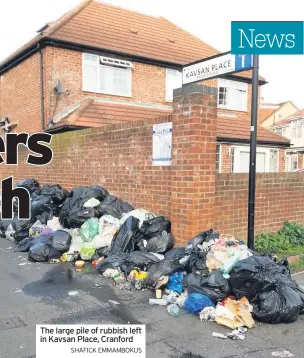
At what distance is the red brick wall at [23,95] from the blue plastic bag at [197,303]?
9735mm

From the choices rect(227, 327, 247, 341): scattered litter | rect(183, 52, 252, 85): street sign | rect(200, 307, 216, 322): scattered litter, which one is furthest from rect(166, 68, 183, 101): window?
rect(227, 327, 247, 341): scattered litter

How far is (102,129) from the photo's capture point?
25.4 feet

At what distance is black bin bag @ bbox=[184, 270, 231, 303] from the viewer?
4.01 m

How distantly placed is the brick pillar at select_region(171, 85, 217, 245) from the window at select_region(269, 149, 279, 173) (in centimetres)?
1048

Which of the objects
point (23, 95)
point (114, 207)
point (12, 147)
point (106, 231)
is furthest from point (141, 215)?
point (23, 95)

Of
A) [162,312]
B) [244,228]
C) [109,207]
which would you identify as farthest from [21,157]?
[162,312]

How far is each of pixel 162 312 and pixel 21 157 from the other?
8857mm

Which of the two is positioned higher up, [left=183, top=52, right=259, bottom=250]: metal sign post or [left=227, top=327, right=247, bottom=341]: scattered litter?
[left=183, top=52, right=259, bottom=250]: metal sign post

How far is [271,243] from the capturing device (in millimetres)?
6359

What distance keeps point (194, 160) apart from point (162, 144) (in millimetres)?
858

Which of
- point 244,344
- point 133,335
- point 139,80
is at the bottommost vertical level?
point 244,344

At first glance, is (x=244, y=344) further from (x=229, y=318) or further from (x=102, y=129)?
(x=102, y=129)

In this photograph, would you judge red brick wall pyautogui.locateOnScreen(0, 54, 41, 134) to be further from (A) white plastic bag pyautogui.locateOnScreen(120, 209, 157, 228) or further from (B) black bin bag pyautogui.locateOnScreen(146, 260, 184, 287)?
(B) black bin bag pyautogui.locateOnScreen(146, 260, 184, 287)

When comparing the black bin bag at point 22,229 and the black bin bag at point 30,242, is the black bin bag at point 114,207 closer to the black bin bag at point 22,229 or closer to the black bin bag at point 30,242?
the black bin bag at point 30,242
